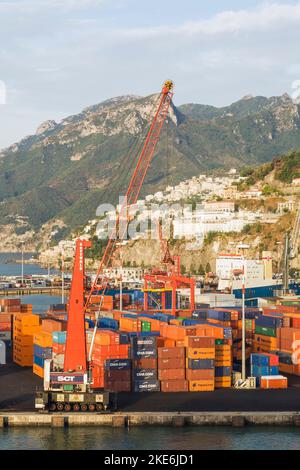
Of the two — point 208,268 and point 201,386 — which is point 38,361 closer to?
point 201,386

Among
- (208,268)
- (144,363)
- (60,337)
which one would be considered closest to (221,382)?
(144,363)

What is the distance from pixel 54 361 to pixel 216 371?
25.2ft

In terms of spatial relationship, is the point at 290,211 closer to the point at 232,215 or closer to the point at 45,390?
the point at 232,215

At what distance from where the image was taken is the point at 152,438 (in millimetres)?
36719

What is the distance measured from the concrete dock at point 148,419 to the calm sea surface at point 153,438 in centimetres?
38

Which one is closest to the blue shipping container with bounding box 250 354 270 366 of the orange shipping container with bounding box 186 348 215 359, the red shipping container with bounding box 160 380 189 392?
the orange shipping container with bounding box 186 348 215 359

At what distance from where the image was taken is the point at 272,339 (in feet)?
169

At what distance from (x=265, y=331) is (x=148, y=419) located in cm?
1579

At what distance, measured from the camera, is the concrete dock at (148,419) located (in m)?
38.3

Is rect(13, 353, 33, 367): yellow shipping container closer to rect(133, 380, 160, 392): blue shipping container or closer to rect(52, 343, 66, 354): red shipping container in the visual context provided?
rect(52, 343, 66, 354): red shipping container

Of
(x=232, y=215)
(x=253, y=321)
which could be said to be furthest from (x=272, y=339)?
(x=232, y=215)

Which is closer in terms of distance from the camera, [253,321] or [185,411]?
[185,411]

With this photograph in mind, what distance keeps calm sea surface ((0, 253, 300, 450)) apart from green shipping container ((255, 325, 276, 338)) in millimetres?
13643

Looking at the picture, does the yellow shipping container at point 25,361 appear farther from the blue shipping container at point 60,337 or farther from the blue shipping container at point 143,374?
the blue shipping container at point 143,374
